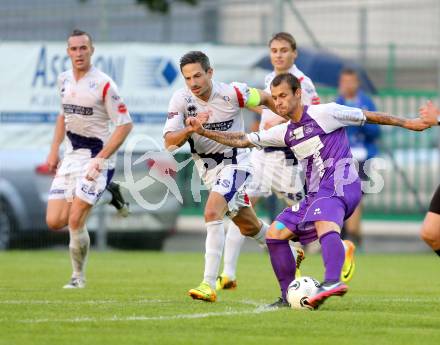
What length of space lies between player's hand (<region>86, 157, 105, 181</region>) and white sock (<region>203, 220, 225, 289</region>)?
1783 mm

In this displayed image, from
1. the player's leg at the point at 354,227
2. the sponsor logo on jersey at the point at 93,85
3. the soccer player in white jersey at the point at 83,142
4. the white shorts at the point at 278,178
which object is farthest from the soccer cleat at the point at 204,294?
the player's leg at the point at 354,227

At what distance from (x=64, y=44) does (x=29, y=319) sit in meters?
9.92

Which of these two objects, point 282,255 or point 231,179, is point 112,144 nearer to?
point 231,179

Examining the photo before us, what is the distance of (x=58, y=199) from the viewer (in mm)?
12125

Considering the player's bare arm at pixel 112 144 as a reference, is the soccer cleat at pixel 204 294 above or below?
below

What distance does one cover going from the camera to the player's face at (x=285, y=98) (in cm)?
938

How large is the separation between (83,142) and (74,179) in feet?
1.25

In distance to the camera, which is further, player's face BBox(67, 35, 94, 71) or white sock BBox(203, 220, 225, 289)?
player's face BBox(67, 35, 94, 71)

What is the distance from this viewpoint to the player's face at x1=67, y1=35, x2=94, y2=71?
38.9 feet

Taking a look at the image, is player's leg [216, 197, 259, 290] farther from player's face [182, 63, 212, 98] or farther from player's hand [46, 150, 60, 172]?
player's face [182, 63, 212, 98]

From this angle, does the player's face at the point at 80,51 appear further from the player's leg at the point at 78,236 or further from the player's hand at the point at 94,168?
the player's leg at the point at 78,236

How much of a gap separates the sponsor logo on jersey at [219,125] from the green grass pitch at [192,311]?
146 centimetres

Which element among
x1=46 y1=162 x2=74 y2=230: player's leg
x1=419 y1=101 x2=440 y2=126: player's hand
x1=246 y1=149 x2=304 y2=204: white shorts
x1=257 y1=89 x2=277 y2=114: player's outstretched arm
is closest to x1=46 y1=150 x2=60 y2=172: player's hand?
x1=46 y1=162 x2=74 y2=230: player's leg

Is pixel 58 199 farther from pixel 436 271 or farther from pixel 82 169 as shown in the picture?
pixel 436 271
